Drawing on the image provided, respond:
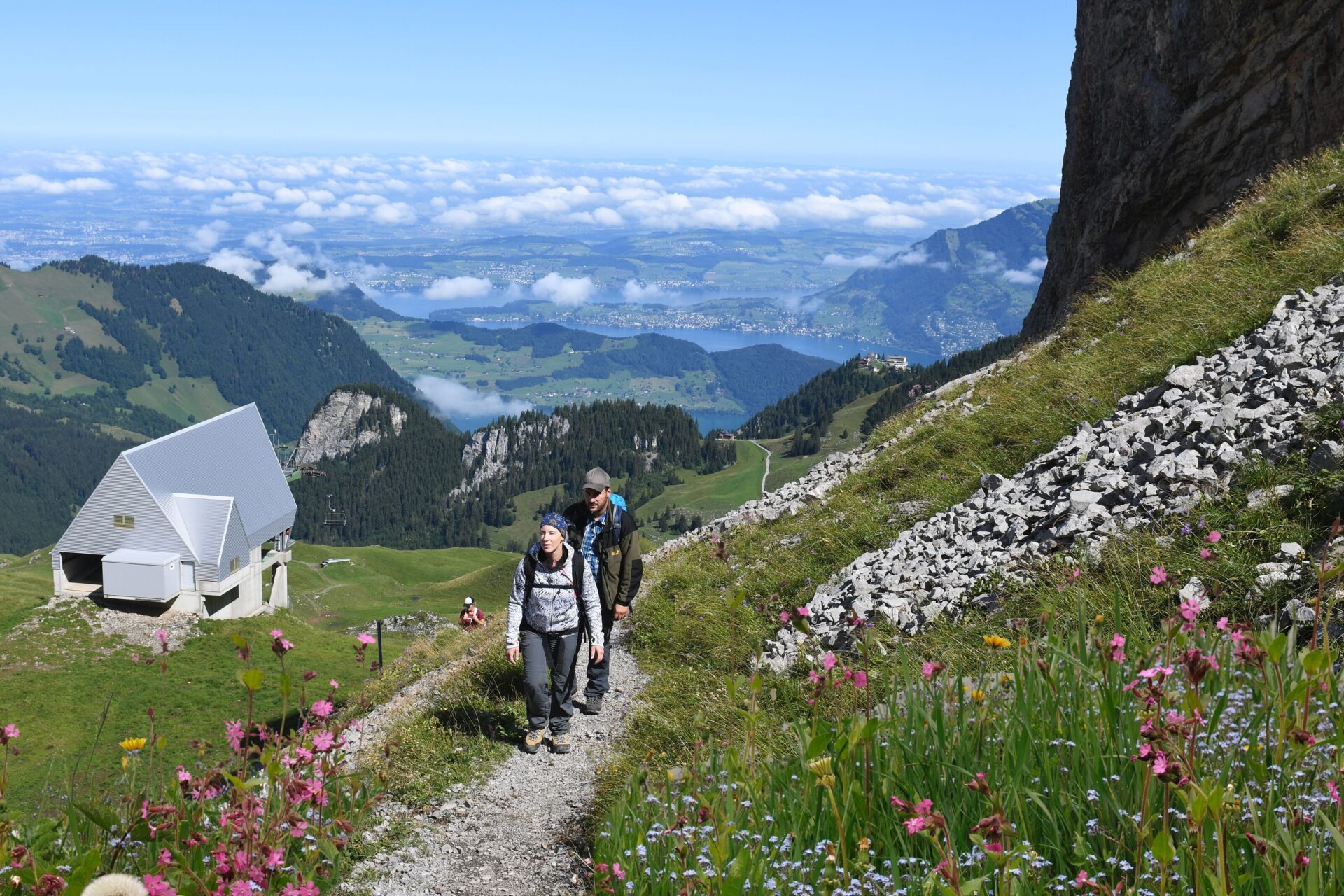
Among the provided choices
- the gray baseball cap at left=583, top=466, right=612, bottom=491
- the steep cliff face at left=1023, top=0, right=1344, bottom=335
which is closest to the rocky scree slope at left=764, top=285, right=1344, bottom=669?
the gray baseball cap at left=583, top=466, right=612, bottom=491

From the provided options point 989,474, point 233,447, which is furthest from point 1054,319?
point 233,447

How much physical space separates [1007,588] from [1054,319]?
71.3 ft

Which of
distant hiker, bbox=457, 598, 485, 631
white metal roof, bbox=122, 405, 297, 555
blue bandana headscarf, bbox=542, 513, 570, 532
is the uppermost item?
blue bandana headscarf, bbox=542, 513, 570, 532

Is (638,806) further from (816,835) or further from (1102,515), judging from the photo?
(1102,515)

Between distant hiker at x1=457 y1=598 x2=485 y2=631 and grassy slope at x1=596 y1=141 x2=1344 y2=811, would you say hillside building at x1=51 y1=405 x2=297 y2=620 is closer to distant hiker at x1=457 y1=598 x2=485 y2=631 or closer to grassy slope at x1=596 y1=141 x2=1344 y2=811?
distant hiker at x1=457 y1=598 x2=485 y2=631

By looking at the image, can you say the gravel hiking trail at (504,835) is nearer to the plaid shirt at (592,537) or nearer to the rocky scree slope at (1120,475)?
the plaid shirt at (592,537)

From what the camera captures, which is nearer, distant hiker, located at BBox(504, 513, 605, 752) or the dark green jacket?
distant hiker, located at BBox(504, 513, 605, 752)

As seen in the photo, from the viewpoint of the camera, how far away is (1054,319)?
28172mm

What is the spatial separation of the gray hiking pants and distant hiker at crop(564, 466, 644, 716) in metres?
0.63

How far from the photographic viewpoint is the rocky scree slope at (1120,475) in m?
8.73

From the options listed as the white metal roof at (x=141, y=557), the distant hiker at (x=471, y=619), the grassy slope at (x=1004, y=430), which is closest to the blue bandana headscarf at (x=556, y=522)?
the grassy slope at (x=1004, y=430)

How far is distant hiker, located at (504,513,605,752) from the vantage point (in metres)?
9.53

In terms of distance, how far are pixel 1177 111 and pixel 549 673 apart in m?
23.5

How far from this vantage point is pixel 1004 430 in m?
15.1
